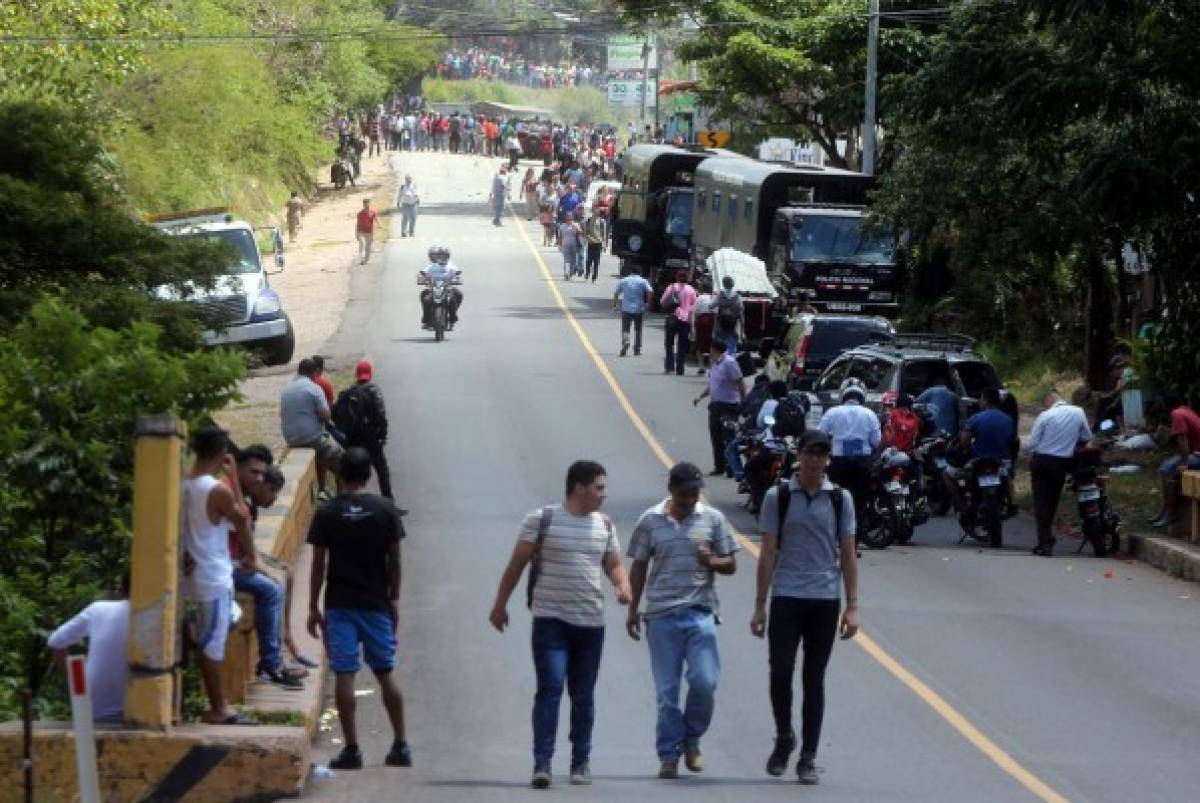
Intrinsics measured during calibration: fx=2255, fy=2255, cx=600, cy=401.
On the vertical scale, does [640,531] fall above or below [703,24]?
below

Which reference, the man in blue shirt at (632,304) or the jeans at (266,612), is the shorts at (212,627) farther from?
the man in blue shirt at (632,304)

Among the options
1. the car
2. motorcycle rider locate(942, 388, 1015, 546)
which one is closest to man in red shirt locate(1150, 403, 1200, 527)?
motorcycle rider locate(942, 388, 1015, 546)

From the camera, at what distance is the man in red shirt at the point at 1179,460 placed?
2186 centimetres

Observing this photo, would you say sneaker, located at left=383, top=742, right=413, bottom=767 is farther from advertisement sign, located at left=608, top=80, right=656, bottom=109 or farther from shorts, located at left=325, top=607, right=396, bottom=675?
advertisement sign, located at left=608, top=80, right=656, bottom=109

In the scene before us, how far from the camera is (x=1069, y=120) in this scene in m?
26.4

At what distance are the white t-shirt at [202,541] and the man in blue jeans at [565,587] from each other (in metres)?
1.42

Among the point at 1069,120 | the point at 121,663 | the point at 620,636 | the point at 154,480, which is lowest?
the point at 620,636

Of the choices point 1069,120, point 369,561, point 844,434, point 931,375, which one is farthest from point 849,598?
point 1069,120

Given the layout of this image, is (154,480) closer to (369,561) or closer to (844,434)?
(369,561)

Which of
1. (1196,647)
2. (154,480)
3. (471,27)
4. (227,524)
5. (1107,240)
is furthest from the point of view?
(471,27)

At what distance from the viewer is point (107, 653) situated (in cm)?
1066

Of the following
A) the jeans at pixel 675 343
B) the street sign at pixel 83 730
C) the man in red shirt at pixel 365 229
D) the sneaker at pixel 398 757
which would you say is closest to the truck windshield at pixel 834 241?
the jeans at pixel 675 343

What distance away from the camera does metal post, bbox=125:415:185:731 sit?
1030 cm

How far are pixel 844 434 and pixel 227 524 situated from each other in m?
10.2
